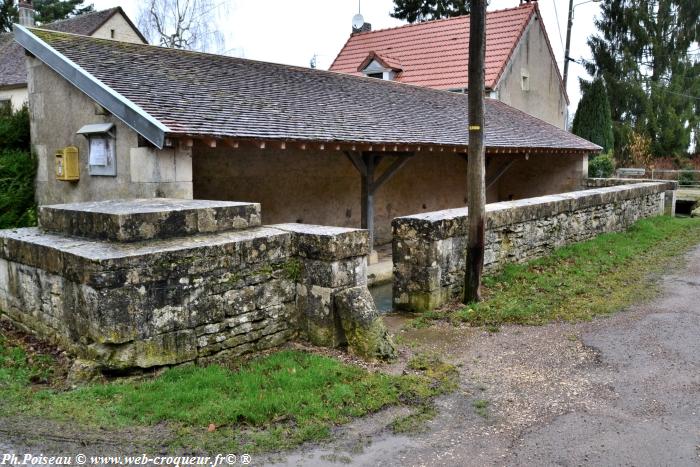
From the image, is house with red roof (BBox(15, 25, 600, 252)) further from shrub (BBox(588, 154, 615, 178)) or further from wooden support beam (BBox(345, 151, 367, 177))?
shrub (BBox(588, 154, 615, 178))

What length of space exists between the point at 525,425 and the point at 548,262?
522 cm

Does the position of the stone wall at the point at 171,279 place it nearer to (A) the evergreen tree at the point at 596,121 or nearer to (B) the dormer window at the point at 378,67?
(B) the dormer window at the point at 378,67

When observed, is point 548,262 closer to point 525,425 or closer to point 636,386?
point 636,386

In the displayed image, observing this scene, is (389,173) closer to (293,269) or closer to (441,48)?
(293,269)

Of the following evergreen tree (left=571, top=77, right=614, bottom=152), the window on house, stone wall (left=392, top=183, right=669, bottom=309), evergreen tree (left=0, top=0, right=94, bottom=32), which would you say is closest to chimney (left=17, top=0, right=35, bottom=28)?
evergreen tree (left=0, top=0, right=94, bottom=32)

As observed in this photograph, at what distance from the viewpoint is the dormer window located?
19234 millimetres

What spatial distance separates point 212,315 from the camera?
4.59 meters

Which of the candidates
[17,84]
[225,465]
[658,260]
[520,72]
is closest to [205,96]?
[225,465]

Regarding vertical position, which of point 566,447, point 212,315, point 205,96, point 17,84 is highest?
point 17,84

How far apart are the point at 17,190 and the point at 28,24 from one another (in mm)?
12057

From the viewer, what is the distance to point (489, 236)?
7.70 metres

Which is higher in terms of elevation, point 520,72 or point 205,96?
point 520,72

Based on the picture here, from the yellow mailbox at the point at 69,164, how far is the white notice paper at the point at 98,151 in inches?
21.0

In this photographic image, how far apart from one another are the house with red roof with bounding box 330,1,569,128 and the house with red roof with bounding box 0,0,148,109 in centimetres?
731
